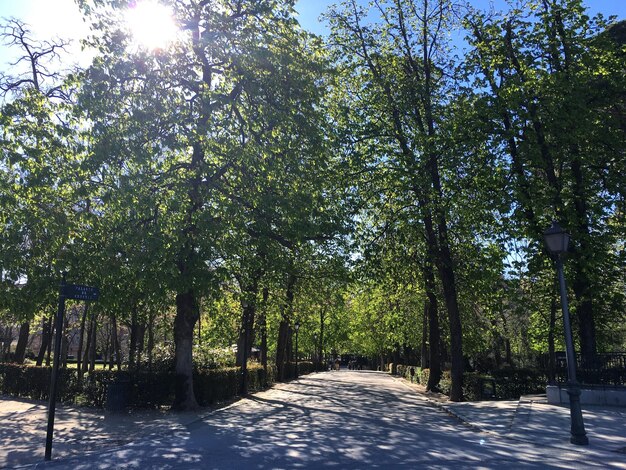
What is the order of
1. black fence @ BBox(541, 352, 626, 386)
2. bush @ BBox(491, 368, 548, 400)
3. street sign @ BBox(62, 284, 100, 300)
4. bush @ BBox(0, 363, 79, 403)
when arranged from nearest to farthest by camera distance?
street sign @ BBox(62, 284, 100, 300) → black fence @ BBox(541, 352, 626, 386) → bush @ BBox(0, 363, 79, 403) → bush @ BBox(491, 368, 548, 400)

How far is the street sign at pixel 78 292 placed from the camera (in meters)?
8.91

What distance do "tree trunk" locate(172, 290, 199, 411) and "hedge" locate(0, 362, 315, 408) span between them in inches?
13.7

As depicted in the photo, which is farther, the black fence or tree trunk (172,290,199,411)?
the black fence

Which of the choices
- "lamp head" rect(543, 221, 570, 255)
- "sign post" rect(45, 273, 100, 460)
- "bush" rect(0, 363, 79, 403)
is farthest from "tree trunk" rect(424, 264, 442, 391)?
"sign post" rect(45, 273, 100, 460)

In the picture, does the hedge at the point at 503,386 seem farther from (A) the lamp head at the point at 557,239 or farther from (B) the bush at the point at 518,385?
(A) the lamp head at the point at 557,239

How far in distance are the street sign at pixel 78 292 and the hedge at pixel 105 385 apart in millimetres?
6411

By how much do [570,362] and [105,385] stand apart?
42.3 feet

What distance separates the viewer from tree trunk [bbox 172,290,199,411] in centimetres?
1514

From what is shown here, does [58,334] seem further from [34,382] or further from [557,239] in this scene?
[34,382]

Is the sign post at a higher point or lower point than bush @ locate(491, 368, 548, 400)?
higher

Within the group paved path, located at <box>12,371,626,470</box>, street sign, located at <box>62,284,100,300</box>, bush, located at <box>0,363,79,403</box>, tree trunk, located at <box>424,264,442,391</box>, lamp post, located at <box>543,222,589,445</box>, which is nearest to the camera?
paved path, located at <box>12,371,626,470</box>

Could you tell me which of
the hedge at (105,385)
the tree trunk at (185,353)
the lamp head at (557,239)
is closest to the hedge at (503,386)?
the hedge at (105,385)

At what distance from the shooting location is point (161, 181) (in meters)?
13.6

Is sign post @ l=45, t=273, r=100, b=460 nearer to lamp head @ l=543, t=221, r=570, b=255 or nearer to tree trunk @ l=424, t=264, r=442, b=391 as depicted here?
lamp head @ l=543, t=221, r=570, b=255
